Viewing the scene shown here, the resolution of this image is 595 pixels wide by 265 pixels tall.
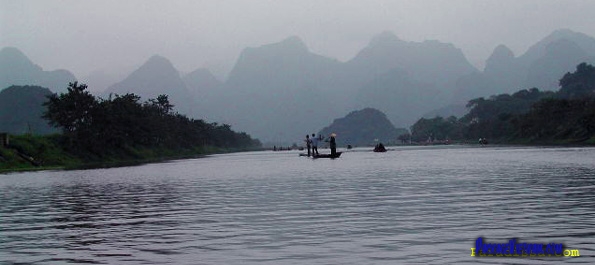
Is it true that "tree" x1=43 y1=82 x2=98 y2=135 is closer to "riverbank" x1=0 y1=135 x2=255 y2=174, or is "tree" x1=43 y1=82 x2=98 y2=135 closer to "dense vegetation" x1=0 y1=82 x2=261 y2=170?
"dense vegetation" x1=0 y1=82 x2=261 y2=170

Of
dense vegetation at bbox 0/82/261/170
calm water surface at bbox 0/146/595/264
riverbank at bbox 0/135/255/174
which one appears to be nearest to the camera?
calm water surface at bbox 0/146/595/264

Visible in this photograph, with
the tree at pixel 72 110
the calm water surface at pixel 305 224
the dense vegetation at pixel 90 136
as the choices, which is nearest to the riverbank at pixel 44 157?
the dense vegetation at pixel 90 136

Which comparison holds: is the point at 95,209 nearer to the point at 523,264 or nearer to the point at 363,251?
the point at 363,251

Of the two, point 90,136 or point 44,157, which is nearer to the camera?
point 44,157

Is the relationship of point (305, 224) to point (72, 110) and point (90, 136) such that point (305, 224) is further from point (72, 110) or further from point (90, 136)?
point (72, 110)

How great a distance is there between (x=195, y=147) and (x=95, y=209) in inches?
5222

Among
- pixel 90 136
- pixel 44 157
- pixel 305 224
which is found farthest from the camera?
pixel 90 136

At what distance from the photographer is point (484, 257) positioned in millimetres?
10750

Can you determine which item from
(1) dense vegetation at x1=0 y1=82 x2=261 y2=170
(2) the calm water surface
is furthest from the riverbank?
(2) the calm water surface

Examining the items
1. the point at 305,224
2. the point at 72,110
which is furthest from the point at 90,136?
the point at 305,224

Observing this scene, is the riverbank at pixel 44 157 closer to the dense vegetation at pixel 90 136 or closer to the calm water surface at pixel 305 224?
the dense vegetation at pixel 90 136

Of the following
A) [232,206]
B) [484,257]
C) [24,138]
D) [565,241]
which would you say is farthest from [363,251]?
[24,138]

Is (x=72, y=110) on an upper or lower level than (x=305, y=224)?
upper

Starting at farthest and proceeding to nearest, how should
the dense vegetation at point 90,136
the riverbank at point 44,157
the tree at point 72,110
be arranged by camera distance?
the tree at point 72,110
the dense vegetation at point 90,136
the riverbank at point 44,157
